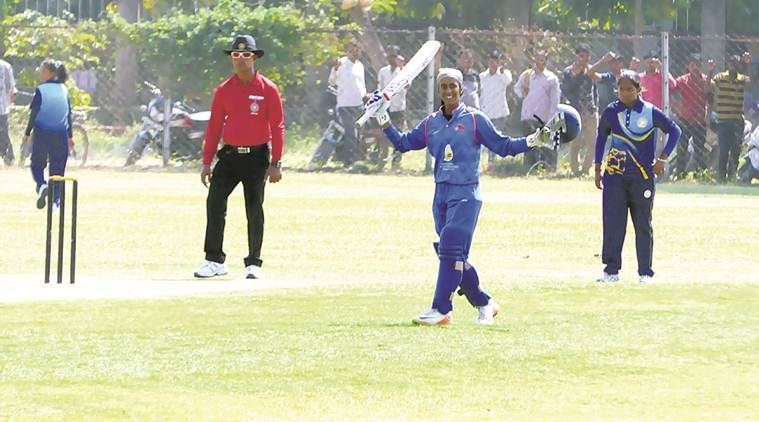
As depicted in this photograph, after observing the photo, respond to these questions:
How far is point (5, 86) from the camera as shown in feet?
110

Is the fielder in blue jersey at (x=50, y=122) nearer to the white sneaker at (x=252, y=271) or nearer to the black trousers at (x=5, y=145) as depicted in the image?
the white sneaker at (x=252, y=271)

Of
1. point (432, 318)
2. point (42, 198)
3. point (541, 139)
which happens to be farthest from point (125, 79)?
point (432, 318)

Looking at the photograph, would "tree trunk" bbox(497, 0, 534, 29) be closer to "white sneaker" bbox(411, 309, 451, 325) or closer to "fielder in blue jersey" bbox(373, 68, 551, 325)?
"fielder in blue jersey" bbox(373, 68, 551, 325)

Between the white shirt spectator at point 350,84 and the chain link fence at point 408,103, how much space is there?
628 mm

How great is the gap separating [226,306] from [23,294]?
6.05 ft

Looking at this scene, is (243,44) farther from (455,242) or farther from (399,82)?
(455,242)

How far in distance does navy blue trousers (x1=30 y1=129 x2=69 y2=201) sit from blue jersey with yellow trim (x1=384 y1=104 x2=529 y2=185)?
1178cm

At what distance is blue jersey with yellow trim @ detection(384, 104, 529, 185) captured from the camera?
13.1 metres

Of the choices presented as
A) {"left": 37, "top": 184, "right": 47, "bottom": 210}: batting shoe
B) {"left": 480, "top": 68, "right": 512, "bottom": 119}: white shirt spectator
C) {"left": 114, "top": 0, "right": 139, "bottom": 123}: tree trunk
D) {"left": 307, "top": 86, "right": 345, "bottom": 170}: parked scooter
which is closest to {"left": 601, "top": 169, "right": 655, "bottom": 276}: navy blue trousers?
{"left": 37, "top": 184, "right": 47, "bottom": 210}: batting shoe

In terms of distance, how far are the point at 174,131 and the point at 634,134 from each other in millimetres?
19042

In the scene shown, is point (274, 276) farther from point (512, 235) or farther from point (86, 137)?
point (86, 137)

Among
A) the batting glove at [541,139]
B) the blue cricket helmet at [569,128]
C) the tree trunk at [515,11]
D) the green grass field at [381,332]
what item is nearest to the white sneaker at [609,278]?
the green grass field at [381,332]

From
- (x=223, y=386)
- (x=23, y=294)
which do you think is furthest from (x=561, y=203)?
(x=223, y=386)

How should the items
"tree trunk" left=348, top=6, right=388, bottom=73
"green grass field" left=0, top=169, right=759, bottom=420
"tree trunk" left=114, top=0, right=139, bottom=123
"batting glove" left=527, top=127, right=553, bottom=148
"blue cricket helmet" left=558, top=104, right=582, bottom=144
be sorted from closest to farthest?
1. "green grass field" left=0, top=169, right=759, bottom=420
2. "batting glove" left=527, top=127, right=553, bottom=148
3. "blue cricket helmet" left=558, top=104, right=582, bottom=144
4. "tree trunk" left=348, top=6, right=388, bottom=73
5. "tree trunk" left=114, top=0, right=139, bottom=123
